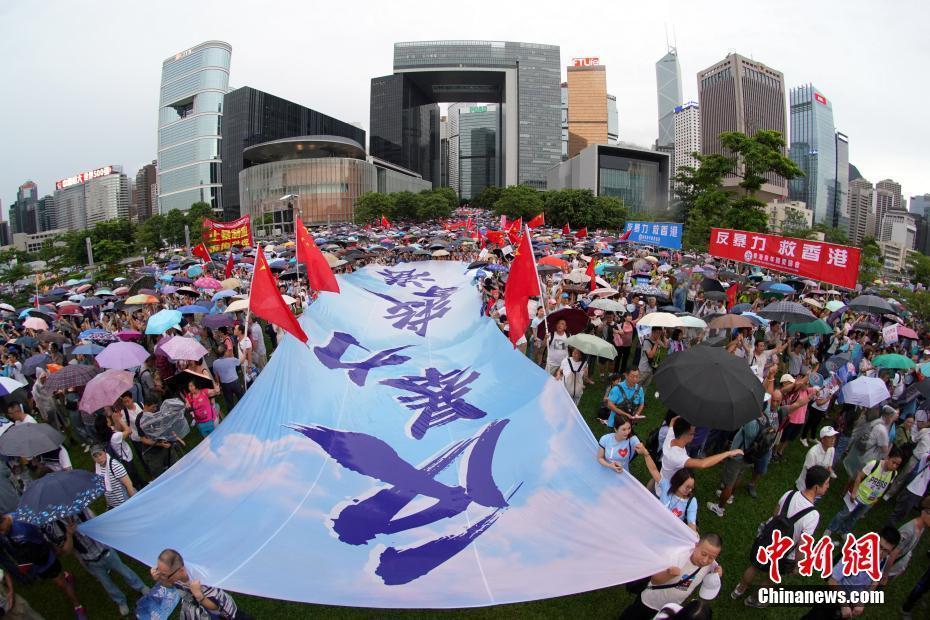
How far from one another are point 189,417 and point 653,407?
7383 millimetres

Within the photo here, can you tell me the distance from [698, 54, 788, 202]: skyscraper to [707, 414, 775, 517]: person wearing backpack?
128675 millimetres

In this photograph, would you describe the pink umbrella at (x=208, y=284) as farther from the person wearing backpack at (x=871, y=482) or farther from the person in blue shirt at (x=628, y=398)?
the person wearing backpack at (x=871, y=482)

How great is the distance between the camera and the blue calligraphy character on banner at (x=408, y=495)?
364cm

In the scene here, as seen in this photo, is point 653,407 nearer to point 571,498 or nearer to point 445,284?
point 571,498

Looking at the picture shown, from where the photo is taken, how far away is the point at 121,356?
6.45 metres

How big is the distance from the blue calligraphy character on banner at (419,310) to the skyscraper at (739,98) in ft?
409

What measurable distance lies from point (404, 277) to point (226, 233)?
649 cm

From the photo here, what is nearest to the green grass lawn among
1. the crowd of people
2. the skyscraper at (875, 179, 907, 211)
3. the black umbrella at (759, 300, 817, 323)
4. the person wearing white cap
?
the crowd of people

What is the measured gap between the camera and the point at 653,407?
26.4ft

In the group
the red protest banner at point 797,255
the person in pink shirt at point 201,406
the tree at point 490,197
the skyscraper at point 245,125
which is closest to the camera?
the person in pink shirt at point 201,406

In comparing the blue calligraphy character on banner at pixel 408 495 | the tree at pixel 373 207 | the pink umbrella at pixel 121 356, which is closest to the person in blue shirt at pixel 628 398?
the blue calligraphy character on banner at pixel 408 495

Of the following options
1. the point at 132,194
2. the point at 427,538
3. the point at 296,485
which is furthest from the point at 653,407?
the point at 132,194

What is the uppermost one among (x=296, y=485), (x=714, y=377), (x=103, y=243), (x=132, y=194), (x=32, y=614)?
(x=132, y=194)

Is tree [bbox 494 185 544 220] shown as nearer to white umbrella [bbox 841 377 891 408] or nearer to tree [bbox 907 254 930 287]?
tree [bbox 907 254 930 287]
